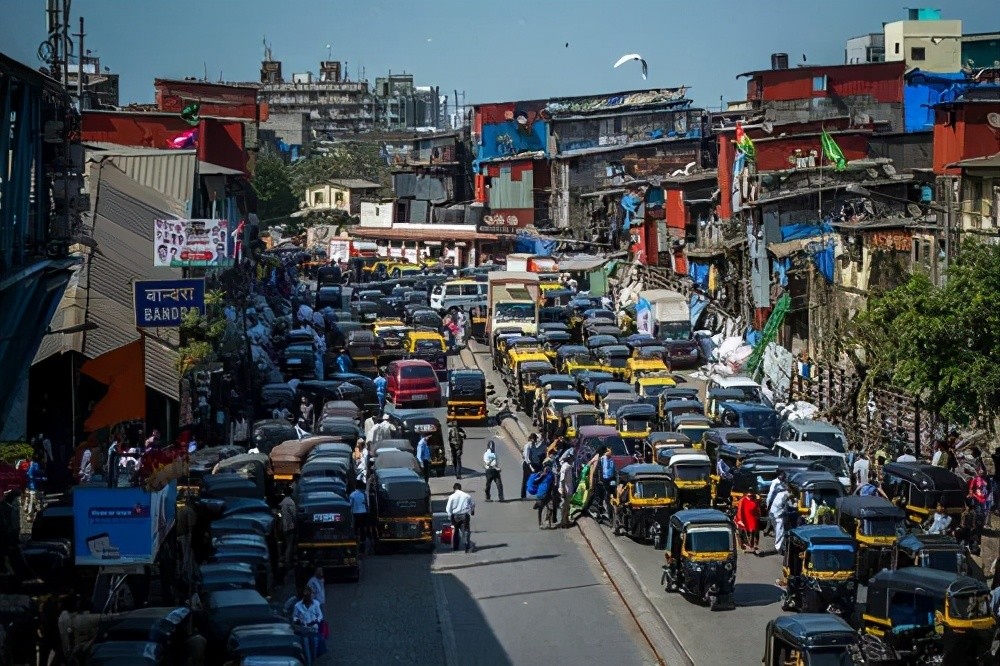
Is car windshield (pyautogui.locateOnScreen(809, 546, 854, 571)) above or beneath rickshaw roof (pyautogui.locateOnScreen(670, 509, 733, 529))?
beneath

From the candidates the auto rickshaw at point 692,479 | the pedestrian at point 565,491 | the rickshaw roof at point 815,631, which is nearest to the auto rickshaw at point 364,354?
the pedestrian at point 565,491

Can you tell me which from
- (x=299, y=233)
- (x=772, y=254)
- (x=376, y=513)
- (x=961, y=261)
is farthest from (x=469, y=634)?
(x=299, y=233)

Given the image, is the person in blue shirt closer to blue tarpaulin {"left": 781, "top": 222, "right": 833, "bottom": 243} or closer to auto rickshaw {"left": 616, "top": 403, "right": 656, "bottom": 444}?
auto rickshaw {"left": 616, "top": 403, "right": 656, "bottom": 444}

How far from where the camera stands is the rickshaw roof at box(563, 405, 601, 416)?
38.2 m

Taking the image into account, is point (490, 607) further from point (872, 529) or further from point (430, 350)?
point (430, 350)

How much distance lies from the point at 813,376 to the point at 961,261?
1025 cm

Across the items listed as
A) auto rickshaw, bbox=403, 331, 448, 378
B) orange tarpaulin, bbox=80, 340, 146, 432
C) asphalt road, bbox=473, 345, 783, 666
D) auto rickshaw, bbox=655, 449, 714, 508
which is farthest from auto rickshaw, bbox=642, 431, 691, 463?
auto rickshaw, bbox=403, 331, 448, 378

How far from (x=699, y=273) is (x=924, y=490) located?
38.9 meters

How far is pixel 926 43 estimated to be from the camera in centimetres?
9281

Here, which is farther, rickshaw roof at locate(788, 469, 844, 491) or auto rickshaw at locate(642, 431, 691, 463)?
auto rickshaw at locate(642, 431, 691, 463)

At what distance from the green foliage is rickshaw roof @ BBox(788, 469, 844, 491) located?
14.1m

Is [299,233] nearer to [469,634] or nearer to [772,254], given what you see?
[772,254]

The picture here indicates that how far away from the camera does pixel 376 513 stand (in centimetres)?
2864

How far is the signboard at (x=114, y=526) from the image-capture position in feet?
65.4
